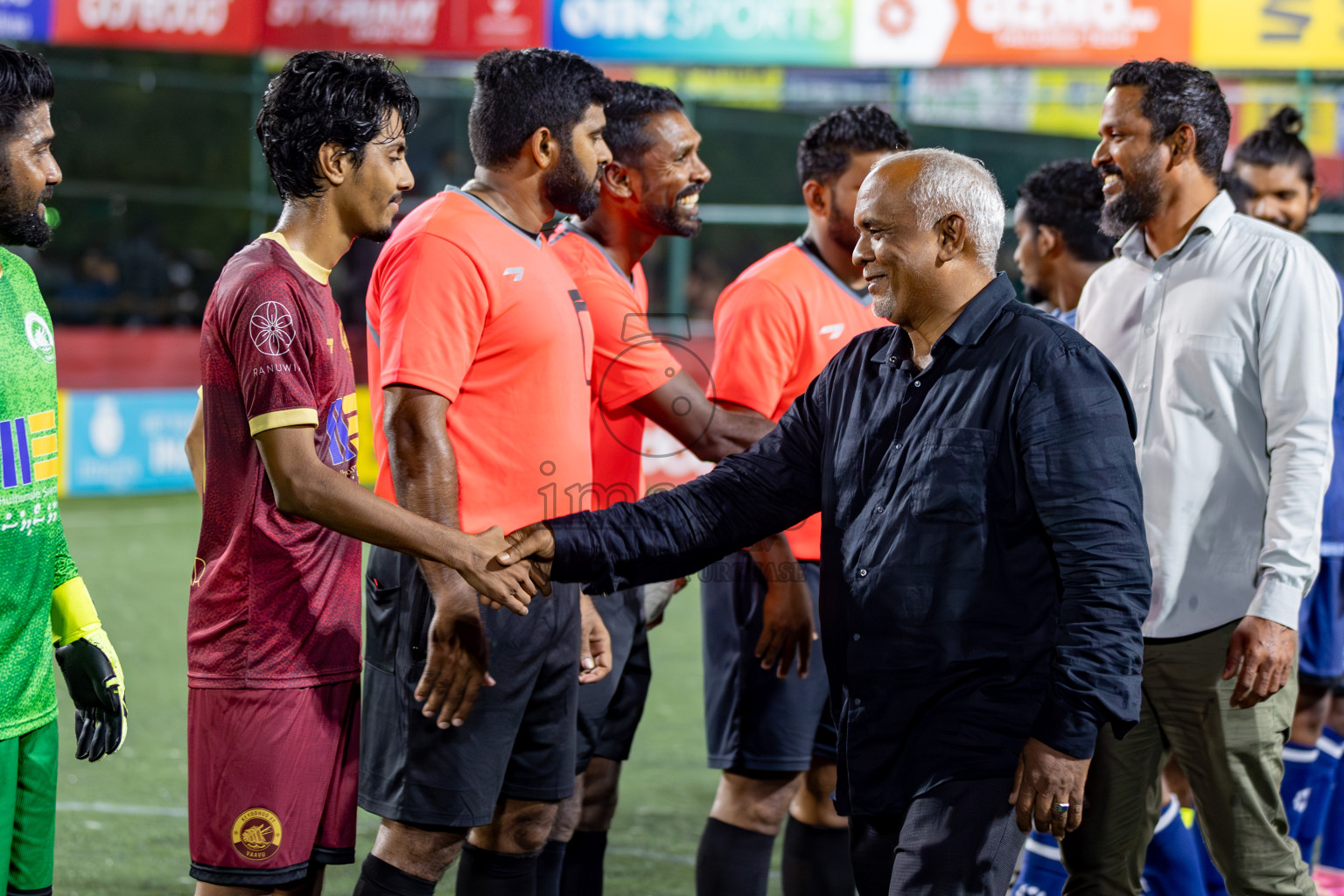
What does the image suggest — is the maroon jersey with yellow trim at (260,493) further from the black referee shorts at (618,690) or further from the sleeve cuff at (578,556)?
the black referee shorts at (618,690)

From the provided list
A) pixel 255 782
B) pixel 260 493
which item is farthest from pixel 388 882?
pixel 260 493

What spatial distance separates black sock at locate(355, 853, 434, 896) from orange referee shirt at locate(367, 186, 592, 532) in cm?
74

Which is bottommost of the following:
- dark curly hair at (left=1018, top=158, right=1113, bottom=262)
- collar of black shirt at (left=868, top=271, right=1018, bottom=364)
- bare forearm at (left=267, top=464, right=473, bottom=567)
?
bare forearm at (left=267, top=464, right=473, bottom=567)

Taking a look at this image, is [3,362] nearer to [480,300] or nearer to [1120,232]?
[480,300]

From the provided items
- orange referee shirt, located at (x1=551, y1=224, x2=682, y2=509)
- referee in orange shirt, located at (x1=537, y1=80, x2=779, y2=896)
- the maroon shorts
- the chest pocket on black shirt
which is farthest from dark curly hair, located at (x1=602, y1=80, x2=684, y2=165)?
the maroon shorts

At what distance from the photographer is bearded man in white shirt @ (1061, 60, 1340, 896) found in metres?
3.24

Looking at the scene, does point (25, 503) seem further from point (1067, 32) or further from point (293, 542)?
point (1067, 32)

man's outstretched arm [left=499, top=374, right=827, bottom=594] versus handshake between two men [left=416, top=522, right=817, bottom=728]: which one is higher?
man's outstretched arm [left=499, top=374, right=827, bottom=594]

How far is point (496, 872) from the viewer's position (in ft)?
10.8

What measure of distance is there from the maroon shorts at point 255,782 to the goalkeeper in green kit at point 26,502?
0.22 m

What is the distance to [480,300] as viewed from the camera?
304cm

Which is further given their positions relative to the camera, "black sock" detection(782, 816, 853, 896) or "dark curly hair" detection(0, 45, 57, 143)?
"black sock" detection(782, 816, 853, 896)

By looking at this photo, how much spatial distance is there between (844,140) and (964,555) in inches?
74.2

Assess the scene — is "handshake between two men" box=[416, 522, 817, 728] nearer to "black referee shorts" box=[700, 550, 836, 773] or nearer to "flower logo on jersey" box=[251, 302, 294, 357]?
"flower logo on jersey" box=[251, 302, 294, 357]
